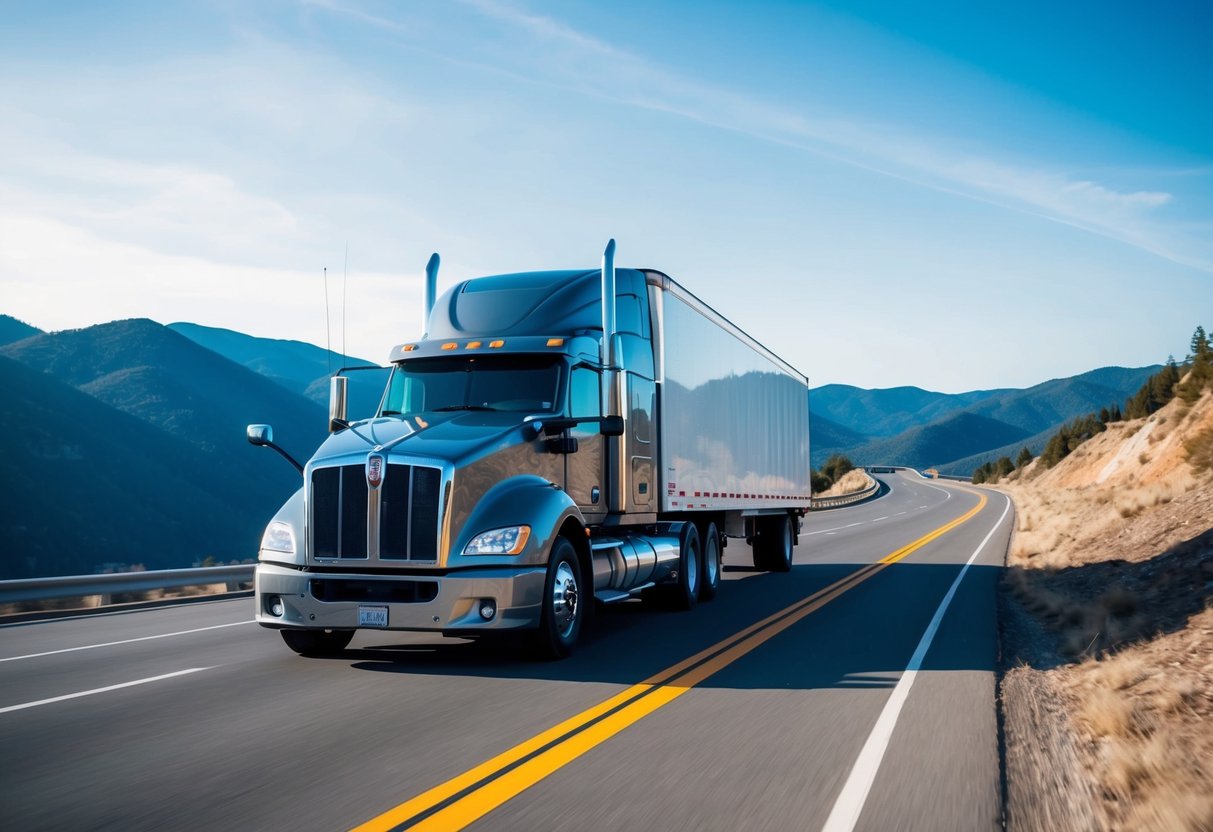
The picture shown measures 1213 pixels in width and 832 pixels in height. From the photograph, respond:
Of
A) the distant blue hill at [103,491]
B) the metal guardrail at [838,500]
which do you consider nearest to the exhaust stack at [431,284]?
the metal guardrail at [838,500]

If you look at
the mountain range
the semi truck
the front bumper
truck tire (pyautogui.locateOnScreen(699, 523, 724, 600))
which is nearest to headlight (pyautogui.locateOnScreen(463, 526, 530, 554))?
the semi truck

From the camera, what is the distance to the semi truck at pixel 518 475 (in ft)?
27.9

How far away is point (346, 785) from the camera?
5.26 metres

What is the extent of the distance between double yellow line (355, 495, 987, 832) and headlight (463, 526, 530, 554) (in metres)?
1.51

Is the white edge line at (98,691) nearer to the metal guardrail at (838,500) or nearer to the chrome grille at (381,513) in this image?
the chrome grille at (381,513)

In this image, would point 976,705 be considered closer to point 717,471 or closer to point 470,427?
point 470,427

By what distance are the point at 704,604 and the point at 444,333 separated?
560 centimetres

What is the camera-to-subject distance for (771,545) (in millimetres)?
20516

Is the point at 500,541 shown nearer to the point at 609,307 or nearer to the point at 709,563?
the point at 609,307

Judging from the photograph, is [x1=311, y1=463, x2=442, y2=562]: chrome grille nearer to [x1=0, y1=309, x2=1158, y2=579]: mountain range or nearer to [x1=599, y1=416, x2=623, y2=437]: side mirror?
[x1=599, y1=416, x2=623, y2=437]: side mirror

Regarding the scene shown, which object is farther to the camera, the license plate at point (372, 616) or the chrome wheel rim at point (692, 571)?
the chrome wheel rim at point (692, 571)

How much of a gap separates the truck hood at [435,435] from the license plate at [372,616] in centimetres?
127

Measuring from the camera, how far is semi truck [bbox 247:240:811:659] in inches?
335

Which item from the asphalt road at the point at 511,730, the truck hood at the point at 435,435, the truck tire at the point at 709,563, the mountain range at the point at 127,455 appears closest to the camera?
the asphalt road at the point at 511,730
